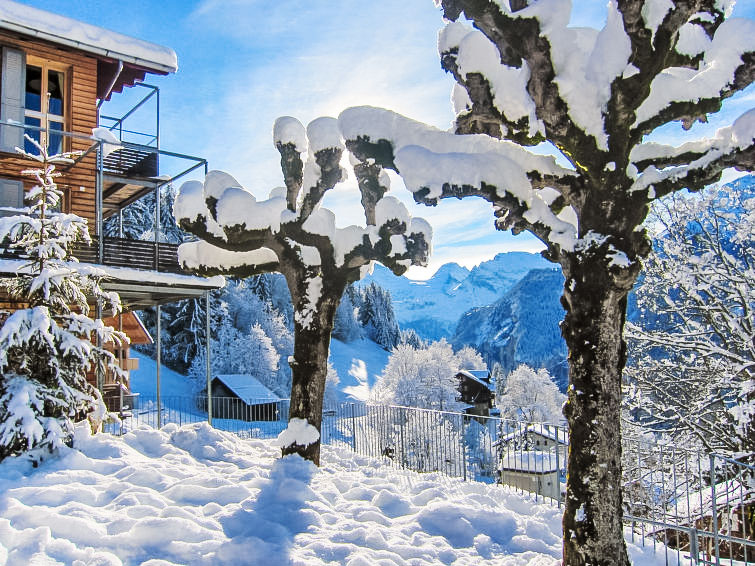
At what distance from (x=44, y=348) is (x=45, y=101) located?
9.20 m

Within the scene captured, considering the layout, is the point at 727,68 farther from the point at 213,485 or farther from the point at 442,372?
the point at 442,372

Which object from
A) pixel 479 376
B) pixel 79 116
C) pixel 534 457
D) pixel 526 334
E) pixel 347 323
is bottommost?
pixel 526 334

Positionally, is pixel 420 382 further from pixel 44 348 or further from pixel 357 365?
pixel 44 348

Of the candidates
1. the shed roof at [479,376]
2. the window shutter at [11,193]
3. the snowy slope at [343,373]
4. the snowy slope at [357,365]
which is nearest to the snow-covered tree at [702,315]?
the window shutter at [11,193]

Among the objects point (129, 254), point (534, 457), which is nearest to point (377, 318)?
point (129, 254)

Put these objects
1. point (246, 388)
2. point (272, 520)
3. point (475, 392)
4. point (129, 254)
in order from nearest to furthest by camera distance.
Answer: point (272, 520)
point (129, 254)
point (246, 388)
point (475, 392)

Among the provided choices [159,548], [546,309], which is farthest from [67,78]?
[546,309]

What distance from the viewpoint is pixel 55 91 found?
51.5ft

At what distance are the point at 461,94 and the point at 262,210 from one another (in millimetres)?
4262

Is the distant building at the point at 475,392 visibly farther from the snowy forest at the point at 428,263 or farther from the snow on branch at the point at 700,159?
the snow on branch at the point at 700,159

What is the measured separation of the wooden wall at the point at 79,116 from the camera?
15.4 m

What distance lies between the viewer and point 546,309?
189 meters

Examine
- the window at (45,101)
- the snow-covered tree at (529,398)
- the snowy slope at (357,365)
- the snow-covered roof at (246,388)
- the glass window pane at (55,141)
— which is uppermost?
the window at (45,101)

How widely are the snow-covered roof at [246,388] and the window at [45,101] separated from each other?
20848mm
